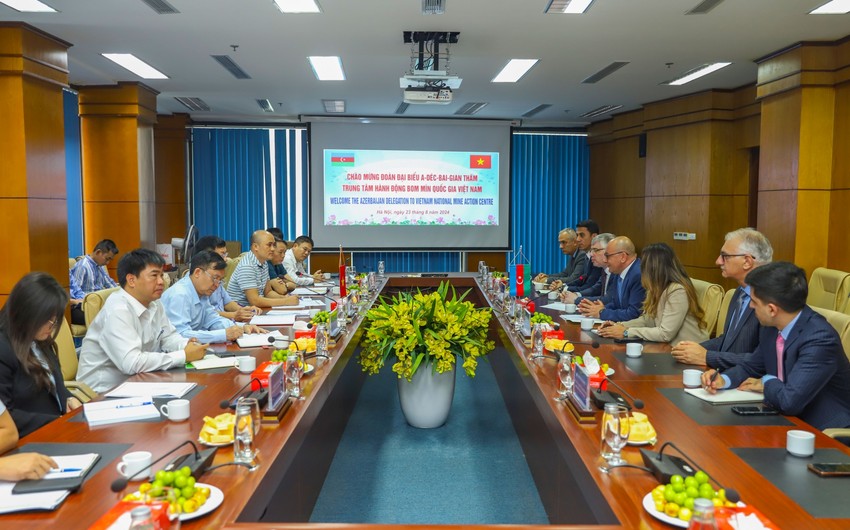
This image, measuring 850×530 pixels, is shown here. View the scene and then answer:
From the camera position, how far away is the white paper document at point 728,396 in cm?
236

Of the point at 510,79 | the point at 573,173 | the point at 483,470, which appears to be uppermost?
the point at 510,79

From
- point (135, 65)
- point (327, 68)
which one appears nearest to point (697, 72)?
point (327, 68)

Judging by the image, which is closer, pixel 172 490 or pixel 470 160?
pixel 172 490

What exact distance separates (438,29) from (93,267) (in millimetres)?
3982

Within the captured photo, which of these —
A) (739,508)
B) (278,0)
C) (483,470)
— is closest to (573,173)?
(278,0)

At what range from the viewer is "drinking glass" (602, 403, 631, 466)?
1.76 metres

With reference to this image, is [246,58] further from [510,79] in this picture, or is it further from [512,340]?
[512,340]

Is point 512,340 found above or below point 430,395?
above

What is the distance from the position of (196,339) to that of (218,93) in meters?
5.19

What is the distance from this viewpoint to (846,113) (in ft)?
17.7

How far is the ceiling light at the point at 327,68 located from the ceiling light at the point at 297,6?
1.42m

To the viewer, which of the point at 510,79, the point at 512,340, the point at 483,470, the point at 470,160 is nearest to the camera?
the point at 483,470

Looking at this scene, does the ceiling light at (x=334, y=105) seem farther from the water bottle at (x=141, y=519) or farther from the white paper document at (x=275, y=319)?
the water bottle at (x=141, y=519)

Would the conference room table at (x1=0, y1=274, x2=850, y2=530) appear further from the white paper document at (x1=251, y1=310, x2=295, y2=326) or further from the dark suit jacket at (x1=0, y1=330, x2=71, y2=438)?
the white paper document at (x1=251, y1=310, x2=295, y2=326)
